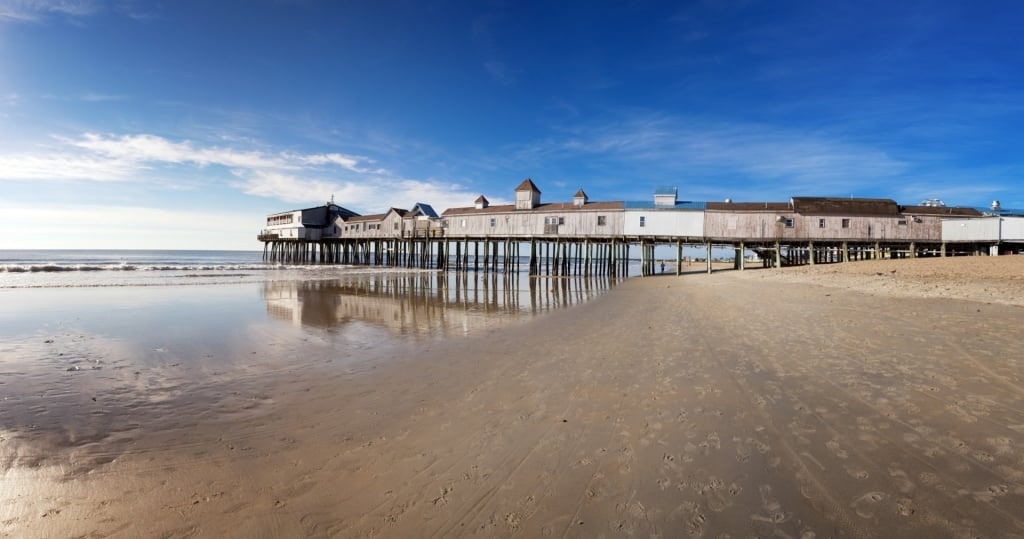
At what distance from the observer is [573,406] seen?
223 inches

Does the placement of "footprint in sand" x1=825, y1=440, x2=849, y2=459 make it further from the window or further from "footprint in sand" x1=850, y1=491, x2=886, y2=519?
the window

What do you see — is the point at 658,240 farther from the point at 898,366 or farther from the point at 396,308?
the point at 898,366

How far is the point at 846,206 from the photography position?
1324 inches

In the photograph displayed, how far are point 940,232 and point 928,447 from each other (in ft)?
131

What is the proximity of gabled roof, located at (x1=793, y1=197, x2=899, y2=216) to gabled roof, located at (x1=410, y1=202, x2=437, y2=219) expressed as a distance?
120ft

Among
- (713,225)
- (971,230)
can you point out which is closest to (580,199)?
(713,225)

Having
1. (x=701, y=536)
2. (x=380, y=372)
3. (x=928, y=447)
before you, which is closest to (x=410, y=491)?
(x=701, y=536)

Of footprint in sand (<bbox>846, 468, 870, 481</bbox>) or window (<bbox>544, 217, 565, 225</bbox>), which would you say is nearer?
footprint in sand (<bbox>846, 468, 870, 481</bbox>)

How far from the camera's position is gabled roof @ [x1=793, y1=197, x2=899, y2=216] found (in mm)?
33125

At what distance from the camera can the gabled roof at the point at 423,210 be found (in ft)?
173

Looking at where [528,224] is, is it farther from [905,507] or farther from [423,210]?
[905,507]

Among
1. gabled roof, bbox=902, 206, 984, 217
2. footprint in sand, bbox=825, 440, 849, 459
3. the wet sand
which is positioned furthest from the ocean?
gabled roof, bbox=902, 206, 984, 217

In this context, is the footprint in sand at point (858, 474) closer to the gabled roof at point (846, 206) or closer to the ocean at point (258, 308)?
the ocean at point (258, 308)

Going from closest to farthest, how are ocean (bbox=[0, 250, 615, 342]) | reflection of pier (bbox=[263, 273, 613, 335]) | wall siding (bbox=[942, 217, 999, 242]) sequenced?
ocean (bbox=[0, 250, 615, 342]), reflection of pier (bbox=[263, 273, 613, 335]), wall siding (bbox=[942, 217, 999, 242])
